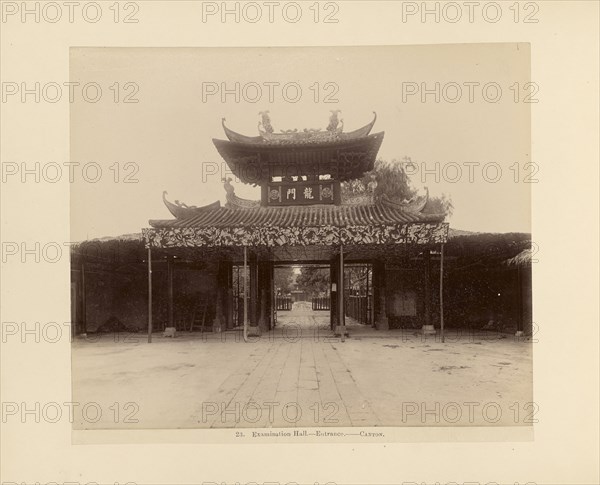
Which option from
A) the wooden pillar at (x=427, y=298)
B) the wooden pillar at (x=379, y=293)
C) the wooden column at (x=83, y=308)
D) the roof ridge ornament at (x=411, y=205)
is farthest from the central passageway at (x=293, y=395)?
the wooden column at (x=83, y=308)

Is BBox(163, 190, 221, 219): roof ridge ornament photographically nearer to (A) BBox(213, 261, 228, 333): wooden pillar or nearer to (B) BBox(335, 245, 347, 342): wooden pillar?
(A) BBox(213, 261, 228, 333): wooden pillar

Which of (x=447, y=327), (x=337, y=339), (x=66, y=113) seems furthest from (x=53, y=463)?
(x=447, y=327)

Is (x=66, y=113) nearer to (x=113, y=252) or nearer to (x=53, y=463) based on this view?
(x=53, y=463)

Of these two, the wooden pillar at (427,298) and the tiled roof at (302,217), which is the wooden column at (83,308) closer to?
the tiled roof at (302,217)

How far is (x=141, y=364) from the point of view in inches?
359

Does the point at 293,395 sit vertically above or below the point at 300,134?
below

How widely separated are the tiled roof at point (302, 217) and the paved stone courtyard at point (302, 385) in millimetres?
3372

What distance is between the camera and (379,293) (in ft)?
50.9

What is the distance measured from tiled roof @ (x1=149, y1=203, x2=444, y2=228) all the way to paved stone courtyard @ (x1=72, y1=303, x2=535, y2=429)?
337 cm

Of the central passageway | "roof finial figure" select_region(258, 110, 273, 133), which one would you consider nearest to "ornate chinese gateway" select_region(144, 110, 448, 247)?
"roof finial figure" select_region(258, 110, 273, 133)

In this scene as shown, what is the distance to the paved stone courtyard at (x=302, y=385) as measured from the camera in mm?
5941

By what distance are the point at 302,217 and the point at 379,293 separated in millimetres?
3632

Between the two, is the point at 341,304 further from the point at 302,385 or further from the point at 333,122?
the point at 333,122

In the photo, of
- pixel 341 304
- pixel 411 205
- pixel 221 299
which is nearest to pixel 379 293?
pixel 411 205
